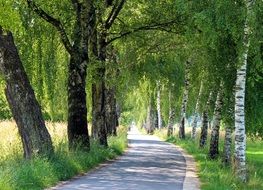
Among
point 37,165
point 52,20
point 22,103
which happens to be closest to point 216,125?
point 52,20

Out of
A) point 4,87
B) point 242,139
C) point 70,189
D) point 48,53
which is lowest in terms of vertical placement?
point 70,189

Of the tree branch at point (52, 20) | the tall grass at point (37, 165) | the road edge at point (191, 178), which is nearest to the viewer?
the tall grass at point (37, 165)

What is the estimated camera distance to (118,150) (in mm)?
27078

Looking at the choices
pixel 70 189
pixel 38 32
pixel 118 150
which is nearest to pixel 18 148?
pixel 38 32

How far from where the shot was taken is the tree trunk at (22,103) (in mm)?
15727

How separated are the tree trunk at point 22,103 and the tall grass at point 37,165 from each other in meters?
0.47

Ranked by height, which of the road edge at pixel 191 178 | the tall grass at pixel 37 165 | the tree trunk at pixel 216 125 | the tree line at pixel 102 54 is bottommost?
the road edge at pixel 191 178

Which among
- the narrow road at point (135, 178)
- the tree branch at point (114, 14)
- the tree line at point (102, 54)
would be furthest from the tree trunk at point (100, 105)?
the narrow road at point (135, 178)

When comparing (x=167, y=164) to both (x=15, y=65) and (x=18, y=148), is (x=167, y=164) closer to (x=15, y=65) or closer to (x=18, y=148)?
(x=18, y=148)

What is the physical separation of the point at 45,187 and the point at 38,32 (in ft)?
24.5

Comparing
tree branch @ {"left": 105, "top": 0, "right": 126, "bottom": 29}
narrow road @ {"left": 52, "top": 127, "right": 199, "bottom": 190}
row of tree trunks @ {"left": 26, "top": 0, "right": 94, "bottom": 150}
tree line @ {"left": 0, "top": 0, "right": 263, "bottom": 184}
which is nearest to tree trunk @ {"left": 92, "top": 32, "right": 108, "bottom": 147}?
tree line @ {"left": 0, "top": 0, "right": 263, "bottom": 184}

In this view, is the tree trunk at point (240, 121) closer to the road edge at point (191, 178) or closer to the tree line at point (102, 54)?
the tree line at point (102, 54)

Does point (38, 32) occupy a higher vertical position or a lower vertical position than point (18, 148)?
higher

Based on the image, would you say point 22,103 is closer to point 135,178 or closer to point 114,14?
point 135,178
